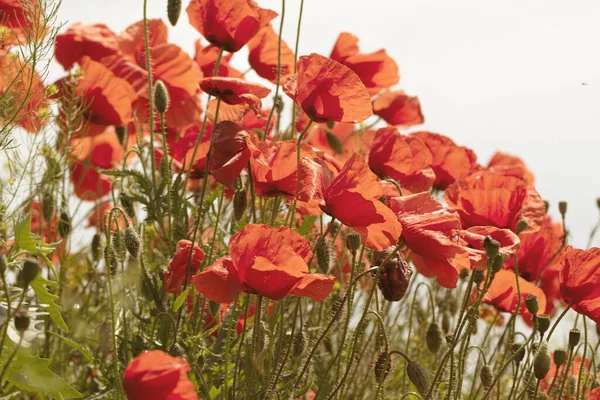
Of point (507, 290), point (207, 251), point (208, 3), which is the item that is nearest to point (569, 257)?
point (507, 290)

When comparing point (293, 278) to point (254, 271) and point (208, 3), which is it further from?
point (208, 3)

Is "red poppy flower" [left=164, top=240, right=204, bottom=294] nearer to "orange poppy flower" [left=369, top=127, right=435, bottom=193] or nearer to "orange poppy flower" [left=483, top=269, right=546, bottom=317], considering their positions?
"orange poppy flower" [left=369, top=127, right=435, bottom=193]

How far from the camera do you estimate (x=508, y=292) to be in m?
2.23

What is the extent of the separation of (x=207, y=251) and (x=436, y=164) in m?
0.75

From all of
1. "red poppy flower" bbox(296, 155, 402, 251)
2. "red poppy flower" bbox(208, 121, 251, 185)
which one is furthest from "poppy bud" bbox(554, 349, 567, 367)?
"red poppy flower" bbox(208, 121, 251, 185)

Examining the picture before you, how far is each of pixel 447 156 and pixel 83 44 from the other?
1077mm

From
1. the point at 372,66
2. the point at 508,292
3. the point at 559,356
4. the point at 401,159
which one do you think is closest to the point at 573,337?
the point at 559,356

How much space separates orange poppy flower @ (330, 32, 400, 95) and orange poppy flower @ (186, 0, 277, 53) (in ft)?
1.22

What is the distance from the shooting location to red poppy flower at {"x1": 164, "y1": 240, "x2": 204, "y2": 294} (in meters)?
1.76

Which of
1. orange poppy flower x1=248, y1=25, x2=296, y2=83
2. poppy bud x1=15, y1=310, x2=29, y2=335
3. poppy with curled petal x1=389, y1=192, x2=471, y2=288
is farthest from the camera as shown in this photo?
orange poppy flower x1=248, y1=25, x2=296, y2=83

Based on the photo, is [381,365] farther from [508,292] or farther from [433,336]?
[508,292]

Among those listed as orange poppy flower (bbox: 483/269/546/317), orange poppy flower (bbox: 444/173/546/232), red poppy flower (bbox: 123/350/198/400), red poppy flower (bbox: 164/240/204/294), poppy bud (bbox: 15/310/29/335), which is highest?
orange poppy flower (bbox: 444/173/546/232)

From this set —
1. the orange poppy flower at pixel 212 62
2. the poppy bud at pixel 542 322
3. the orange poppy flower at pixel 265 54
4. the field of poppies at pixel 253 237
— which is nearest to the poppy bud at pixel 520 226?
the field of poppies at pixel 253 237

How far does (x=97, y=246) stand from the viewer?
2.41 m
